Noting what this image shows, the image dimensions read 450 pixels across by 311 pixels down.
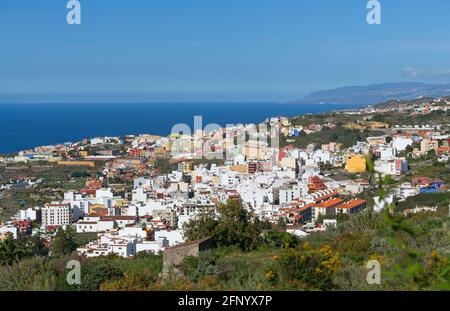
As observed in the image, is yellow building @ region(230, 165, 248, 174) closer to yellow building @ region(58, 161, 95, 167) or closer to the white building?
the white building

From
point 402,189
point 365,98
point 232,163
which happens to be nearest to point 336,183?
point 402,189

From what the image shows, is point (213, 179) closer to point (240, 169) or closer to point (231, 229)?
point (240, 169)

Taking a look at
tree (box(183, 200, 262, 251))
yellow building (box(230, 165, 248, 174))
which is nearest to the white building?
yellow building (box(230, 165, 248, 174))

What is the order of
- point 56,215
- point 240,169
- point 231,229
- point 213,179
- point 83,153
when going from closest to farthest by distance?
point 231,229 → point 56,215 → point 213,179 → point 240,169 → point 83,153

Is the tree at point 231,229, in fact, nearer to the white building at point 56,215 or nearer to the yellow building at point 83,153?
the white building at point 56,215

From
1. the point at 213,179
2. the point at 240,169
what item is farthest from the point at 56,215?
the point at 240,169
